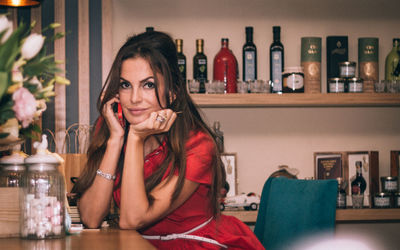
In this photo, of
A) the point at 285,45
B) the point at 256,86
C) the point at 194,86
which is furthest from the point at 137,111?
the point at 285,45

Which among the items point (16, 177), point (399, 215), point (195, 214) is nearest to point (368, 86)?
point (399, 215)

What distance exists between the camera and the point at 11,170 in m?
1.35

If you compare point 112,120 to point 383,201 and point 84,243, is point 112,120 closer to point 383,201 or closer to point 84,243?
point 84,243

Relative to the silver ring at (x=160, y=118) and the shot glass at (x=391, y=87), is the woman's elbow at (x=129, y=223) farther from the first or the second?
the shot glass at (x=391, y=87)

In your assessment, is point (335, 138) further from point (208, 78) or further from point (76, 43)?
point (76, 43)

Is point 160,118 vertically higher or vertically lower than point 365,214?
higher

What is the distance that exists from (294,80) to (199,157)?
149cm

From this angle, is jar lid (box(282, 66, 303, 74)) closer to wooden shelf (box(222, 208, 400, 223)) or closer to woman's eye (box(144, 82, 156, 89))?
wooden shelf (box(222, 208, 400, 223))

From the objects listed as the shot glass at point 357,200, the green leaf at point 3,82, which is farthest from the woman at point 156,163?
the shot glass at point 357,200

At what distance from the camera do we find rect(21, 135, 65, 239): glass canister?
4.00ft

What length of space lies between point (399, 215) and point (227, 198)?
94 cm

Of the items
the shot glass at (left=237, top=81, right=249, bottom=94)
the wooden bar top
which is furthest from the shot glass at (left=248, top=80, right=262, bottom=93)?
the wooden bar top

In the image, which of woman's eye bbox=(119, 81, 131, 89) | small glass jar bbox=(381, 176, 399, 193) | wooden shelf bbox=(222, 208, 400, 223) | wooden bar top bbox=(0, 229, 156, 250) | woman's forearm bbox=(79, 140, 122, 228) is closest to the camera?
wooden bar top bbox=(0, 229, 156, 250)

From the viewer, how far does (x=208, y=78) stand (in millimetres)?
3215
